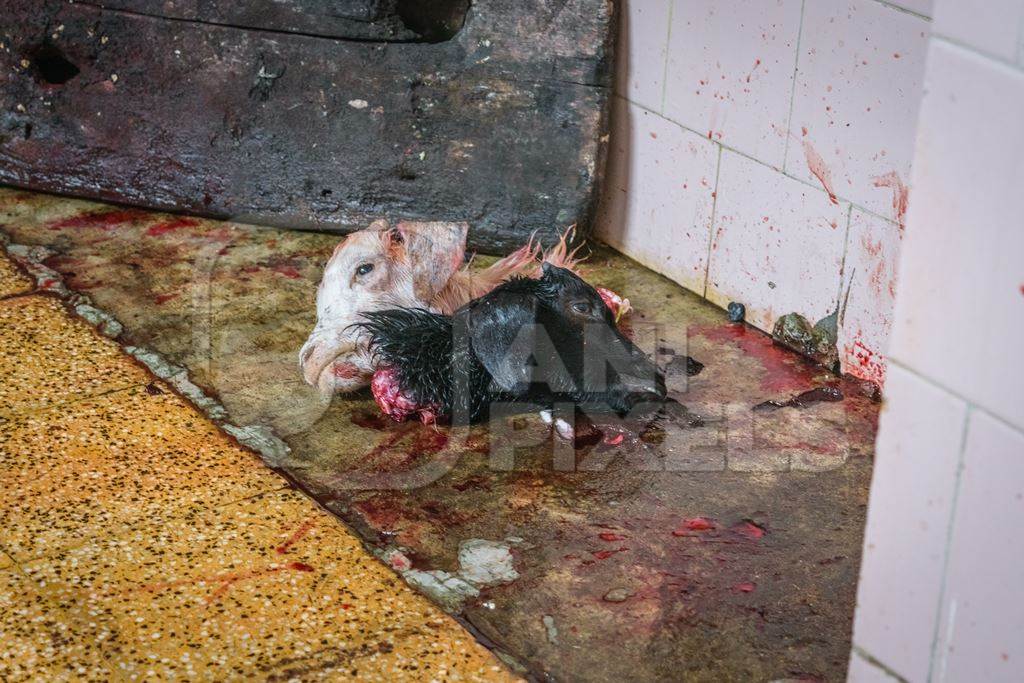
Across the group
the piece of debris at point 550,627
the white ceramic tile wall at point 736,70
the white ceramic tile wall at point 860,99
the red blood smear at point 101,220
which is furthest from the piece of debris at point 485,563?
the red blood smear at point 101,220

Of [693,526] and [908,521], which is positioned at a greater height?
[908,521]

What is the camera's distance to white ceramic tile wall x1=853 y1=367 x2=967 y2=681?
5.74 ft

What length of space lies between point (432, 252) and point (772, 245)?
3.49ft

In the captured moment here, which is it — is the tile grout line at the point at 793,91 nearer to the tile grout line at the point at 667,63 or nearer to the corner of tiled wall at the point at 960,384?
the tile grout line at the point at 667,63

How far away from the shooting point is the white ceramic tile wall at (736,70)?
152 inches

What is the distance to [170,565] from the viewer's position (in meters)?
2.94

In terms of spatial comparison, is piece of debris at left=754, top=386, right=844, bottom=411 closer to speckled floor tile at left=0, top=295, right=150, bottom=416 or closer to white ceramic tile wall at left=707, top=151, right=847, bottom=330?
white ceramic tile wall at left=707, top=151, right=847, bottom=330

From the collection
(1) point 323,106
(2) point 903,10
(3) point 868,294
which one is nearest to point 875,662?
(3) point 868,294

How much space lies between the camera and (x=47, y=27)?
4.55 meters

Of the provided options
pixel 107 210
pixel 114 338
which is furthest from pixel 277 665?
pixel 107 210

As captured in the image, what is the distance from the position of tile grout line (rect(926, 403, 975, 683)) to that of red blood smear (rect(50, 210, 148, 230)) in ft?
11.8

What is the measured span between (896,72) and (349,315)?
1653 mm

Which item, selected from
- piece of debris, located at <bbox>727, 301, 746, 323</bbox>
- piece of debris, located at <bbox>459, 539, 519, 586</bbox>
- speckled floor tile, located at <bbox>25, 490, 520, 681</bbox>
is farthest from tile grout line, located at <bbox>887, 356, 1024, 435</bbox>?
piece of debris, located at <bbox>727, 301, 746, 323</bbox>

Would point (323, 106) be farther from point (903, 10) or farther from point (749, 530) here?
point (749, 530)
